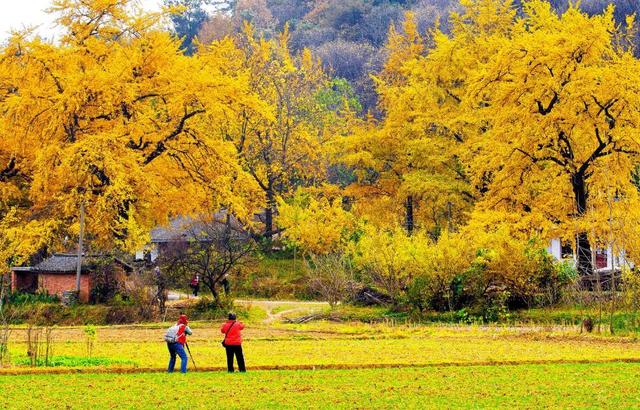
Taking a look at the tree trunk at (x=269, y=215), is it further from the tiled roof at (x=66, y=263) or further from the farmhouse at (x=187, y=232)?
the tiled roof at (x=66, y=263)

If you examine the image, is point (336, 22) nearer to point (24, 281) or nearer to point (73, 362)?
point (24, 281)

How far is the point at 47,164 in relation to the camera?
42.3m

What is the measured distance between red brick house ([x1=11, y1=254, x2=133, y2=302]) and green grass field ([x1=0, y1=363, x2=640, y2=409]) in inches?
847

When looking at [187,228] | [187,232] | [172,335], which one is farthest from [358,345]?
[187,232]

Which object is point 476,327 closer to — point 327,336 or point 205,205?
point 327,336

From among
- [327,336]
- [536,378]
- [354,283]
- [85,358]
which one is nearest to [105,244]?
[354,283]

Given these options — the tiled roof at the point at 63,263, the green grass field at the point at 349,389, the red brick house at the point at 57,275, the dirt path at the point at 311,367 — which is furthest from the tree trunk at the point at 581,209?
the tiled roof at the point at 63,263

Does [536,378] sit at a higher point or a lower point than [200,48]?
lower

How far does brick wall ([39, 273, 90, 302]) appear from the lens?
42312 millimetres

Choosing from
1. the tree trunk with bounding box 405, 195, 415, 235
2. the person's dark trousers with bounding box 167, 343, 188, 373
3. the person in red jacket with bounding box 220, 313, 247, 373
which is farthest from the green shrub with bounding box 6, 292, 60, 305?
the person in red jacket with bounding box 220, 313, 247, 373

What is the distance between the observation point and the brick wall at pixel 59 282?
42.3m

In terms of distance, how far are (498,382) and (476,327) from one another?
14.8 m

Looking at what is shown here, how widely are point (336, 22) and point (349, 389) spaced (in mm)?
109490

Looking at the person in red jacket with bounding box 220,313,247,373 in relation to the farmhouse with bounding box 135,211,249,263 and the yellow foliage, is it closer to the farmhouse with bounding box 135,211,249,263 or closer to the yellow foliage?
the farmhouse with bounding box 135,211,249,263
